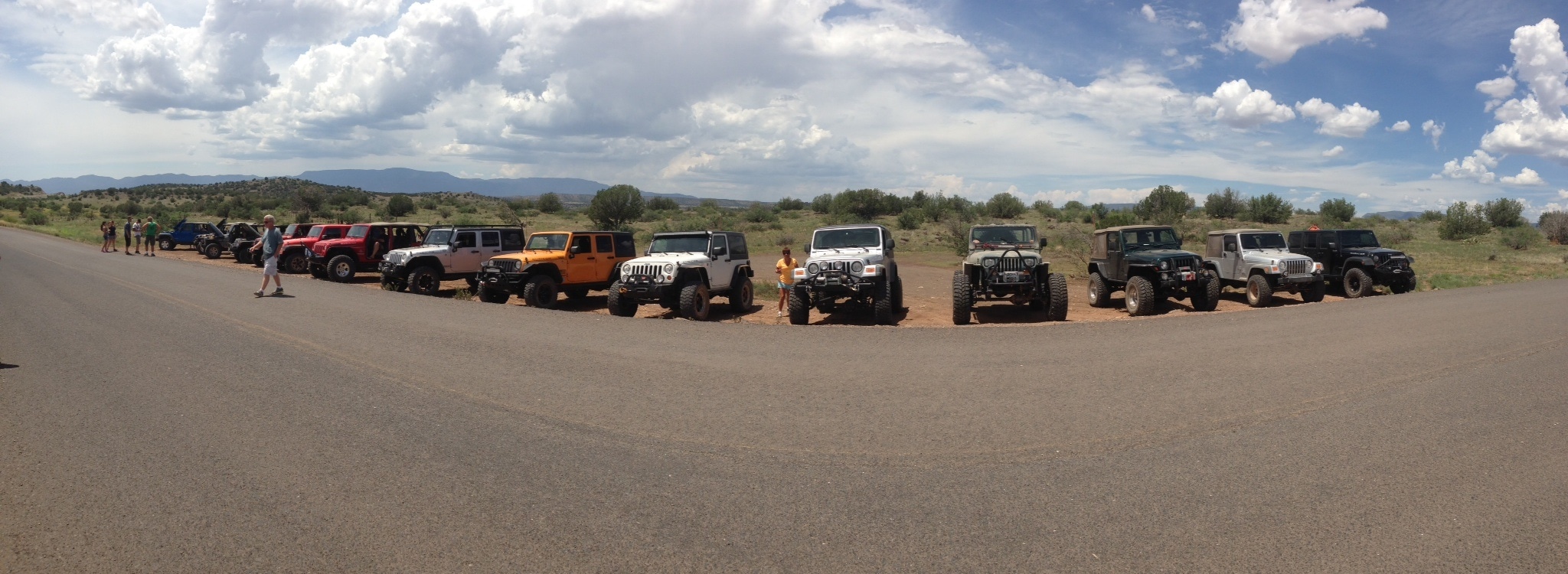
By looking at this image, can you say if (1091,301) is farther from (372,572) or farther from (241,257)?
(241,257)

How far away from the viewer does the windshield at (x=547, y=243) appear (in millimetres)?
18070

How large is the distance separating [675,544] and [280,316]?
A: 461 inches

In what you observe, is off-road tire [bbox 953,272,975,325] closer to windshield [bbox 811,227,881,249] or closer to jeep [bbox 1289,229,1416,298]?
windshield [bbox 811,227,881,249]

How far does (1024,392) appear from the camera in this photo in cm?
792

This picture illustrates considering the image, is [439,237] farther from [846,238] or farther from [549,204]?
[549,204]

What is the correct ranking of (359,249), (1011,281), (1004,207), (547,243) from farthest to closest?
(1004,207) → (359,249) → (547,243) → (1011,281)

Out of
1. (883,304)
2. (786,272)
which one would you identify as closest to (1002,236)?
(883,304)

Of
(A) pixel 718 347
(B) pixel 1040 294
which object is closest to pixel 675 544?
(A) pixel 718 347

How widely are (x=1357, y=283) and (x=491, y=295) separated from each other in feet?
66.3

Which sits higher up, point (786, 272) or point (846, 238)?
point (846, 238)

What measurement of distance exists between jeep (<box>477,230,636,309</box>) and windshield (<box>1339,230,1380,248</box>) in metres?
17.7

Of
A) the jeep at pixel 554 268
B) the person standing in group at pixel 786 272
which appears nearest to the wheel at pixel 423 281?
the jeep at pixel 554 268

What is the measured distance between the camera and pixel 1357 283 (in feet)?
64.6

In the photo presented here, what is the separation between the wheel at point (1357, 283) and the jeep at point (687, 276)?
570 inches
